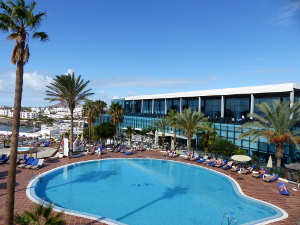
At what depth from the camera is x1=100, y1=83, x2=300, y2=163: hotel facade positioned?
80.7ft

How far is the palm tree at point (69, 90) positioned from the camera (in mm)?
25125

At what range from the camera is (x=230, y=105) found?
33344 millimetres

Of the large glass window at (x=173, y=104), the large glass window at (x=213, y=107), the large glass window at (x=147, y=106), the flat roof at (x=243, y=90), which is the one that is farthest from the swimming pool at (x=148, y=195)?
the large glass window at (x=147, y=106)

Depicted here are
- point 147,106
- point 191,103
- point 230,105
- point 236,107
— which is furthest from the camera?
point 147,106

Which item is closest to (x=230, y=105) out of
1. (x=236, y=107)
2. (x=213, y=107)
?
(x=236, y=107)

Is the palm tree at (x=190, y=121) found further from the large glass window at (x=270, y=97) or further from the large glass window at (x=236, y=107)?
the large glass window at (x=236, y=107)

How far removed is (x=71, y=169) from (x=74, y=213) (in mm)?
10433

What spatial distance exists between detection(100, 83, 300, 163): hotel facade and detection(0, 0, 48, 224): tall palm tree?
23394 mm

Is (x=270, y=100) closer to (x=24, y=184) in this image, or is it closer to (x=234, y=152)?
(x=234, y=152)

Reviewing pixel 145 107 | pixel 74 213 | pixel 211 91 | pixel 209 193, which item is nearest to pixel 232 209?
pixel 209 193

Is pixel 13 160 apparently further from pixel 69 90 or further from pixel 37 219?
pixel 69 90

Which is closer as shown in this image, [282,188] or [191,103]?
[282,188]

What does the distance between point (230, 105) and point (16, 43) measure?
30568 millimetres

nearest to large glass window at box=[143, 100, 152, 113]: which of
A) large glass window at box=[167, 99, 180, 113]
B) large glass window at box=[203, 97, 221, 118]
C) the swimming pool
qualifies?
large glass window at box=[167, 99, 180, 113]
